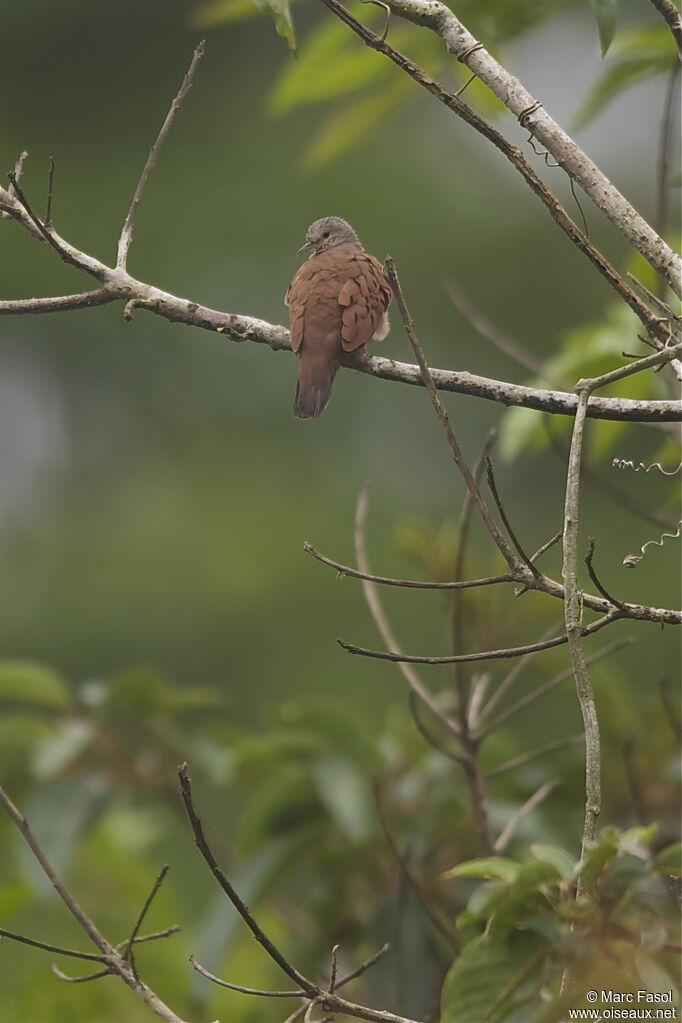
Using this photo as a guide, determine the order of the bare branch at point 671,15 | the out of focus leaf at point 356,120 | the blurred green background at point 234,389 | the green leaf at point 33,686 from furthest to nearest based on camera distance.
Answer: the blurred green background at point 234,389, the green leaf at point 33,686, the out of focus leaf at point 356,120, the bare branch at point 671,15

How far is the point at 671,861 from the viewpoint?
0.89 metres

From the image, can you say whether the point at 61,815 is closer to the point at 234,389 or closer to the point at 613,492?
the point at 613,492

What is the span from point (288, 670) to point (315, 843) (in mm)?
4235

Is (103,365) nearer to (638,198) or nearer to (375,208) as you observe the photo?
(375,208)

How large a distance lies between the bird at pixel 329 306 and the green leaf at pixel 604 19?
0.39 meters

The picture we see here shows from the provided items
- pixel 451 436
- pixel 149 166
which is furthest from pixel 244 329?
pixel 451 436

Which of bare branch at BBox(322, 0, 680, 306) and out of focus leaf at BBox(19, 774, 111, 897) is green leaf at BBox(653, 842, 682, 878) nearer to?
bare branch at BBox(322, 0, 680, 306)

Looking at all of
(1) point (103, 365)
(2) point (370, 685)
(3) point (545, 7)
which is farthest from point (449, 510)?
(3) point (545, 7)

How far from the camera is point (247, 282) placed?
18.9 feet

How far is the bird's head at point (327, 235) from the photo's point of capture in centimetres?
149

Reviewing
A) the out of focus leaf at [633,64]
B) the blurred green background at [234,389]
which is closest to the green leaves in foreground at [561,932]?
the out of focus leaf at [633,64]

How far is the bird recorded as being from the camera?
52.2 inches

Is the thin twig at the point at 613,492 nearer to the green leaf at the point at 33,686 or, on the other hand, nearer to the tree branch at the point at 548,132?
the tree branch at the point at 548,132

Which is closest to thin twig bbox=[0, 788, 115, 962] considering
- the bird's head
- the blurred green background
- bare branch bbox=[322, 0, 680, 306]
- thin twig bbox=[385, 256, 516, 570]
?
thin twig bbox=[385, 256, 516, 570]
